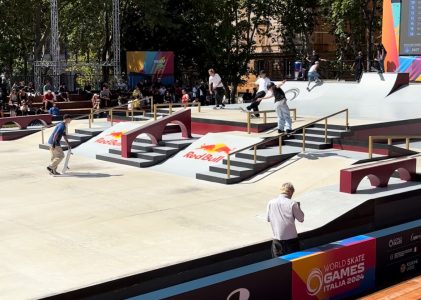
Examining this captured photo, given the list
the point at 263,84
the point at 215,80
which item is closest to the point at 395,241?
the point at 263,84

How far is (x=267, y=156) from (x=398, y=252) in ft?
21.2

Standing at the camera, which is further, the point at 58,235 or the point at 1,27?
the point at 1,27

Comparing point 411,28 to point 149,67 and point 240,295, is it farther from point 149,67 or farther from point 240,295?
point 240,295

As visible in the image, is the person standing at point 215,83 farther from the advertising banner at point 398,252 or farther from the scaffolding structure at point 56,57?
the scaffolding structure at point 56,57

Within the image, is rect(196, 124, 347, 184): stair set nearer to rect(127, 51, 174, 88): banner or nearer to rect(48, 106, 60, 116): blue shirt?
rect(48, 106, 60, 116): blue shirt

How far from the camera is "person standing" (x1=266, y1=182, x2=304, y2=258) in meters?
9.03

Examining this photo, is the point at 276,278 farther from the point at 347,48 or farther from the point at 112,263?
the point at 347,48

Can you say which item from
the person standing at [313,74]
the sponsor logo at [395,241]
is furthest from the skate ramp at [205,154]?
the person standing at [313,74]

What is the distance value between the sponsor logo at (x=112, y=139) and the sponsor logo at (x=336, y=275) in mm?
12961

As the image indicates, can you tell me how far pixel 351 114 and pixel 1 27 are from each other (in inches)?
1156

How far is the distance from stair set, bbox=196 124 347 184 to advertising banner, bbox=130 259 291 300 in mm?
7184

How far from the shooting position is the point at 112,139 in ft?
72.0

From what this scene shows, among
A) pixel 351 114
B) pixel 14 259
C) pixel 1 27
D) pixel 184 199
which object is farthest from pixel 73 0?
pixel 14 259

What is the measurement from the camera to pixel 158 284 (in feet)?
29.6
